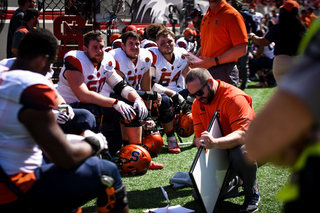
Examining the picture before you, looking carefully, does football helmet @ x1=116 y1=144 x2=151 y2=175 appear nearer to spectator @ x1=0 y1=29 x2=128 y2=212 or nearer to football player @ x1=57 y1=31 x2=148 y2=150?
football player @ x1=57 y1=31 x2=148 y2=150

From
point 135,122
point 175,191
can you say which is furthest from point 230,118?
point 135,122

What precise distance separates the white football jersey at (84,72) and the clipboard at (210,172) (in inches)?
68.1

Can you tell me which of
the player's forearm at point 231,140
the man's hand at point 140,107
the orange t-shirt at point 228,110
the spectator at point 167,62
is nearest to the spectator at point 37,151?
the player's forearm at point 231,140

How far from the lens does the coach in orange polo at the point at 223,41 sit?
3771mm

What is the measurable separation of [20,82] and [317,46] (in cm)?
131

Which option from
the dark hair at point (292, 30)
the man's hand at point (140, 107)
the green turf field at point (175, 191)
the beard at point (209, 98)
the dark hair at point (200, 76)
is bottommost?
the green turf field at point (175, 191)

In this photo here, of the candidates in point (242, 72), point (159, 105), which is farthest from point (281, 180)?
point (242, 72)

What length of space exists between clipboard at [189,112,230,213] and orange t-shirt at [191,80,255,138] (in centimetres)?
13

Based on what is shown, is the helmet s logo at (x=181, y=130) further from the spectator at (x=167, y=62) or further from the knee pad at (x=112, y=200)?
the knee pad at (x=112, y=200)

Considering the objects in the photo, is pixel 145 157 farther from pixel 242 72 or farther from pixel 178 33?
pixel 178 33

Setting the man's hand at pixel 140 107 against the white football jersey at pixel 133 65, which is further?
the white football jersey at pixel 133 65

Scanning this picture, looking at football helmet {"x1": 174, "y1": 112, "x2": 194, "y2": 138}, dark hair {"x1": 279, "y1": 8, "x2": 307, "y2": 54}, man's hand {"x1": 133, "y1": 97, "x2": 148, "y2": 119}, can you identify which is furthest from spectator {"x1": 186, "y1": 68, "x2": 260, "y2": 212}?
dark hair {"x1": 279, "y1": 8, "x2": 307, "y2": 54}

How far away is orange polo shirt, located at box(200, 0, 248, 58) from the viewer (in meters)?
3.77

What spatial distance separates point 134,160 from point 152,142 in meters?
0.72
